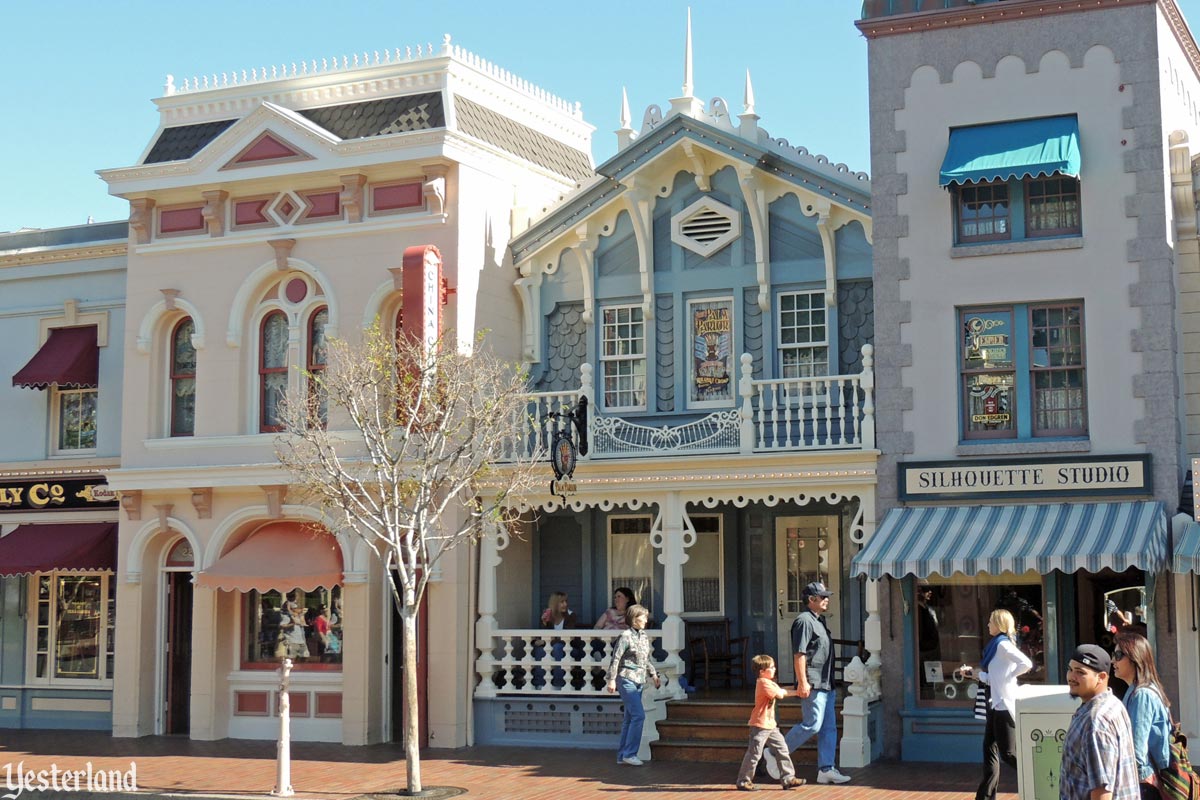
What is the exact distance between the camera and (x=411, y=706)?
15711 mm

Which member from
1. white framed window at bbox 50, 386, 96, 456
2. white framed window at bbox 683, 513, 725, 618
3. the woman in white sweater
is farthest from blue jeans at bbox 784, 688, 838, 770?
white framed window at bbox 50, 386, 96, 456

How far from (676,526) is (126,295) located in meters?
9.38

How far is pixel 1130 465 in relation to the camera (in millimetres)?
16312

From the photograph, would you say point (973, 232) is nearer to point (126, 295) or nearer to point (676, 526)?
point (676, 526)

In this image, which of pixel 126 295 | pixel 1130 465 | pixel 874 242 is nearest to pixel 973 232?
pixel 874 242

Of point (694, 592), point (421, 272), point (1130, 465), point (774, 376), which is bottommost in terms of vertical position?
point (694, 592)

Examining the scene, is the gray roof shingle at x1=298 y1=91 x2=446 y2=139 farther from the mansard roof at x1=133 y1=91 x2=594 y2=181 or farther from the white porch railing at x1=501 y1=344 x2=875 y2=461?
the white porch railing at x1=501 y1=344 x2=875 y2=461

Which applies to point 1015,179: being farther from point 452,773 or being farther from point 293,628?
point 293,628

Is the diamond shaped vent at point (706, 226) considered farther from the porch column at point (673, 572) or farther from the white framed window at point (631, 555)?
the white framed window at point (631, 555)

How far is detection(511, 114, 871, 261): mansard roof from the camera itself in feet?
62.4

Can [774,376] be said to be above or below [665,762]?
above

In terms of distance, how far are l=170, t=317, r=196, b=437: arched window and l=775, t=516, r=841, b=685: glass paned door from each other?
8544mm

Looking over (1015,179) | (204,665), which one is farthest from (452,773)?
(1015,179)

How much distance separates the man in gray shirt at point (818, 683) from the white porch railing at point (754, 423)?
2.95m
